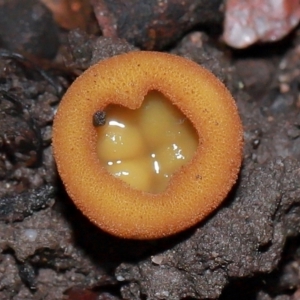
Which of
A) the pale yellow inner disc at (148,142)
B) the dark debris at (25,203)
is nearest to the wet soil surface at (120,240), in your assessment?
the dark debris at (25,203)

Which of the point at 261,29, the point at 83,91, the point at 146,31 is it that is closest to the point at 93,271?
the point at 83,91

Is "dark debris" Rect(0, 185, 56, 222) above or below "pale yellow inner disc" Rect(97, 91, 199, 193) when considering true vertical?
below

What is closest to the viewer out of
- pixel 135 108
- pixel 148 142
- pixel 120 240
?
pixel 135 108

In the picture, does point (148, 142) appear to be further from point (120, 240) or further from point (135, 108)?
point (120, 240)

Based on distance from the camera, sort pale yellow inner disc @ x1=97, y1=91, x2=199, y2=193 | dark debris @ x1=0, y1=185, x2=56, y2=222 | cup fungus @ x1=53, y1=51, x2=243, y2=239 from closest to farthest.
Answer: cup fungus @ x1=53, y1=51, x2=243, y2=239 → pale yellow inner disc @ x1=97, y1=91, x2=199, y2=193 → dark debris @ x1=0, y1=185, x2=56, y2=222

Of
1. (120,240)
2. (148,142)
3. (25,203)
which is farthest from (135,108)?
(25,203)

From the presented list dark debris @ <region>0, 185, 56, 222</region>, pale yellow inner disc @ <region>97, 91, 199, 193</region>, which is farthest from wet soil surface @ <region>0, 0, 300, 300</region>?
pale yellow inner disc @ <region>97, 91, 199, 193</region>

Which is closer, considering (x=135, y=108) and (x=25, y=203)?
(x=135, y=108)

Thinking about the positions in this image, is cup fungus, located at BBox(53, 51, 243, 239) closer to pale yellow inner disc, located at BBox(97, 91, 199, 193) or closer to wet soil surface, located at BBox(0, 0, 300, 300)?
pale yellow inner disc, located at BBox(97, 91, 199, 193)

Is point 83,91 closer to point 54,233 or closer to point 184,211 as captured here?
point 184,211
